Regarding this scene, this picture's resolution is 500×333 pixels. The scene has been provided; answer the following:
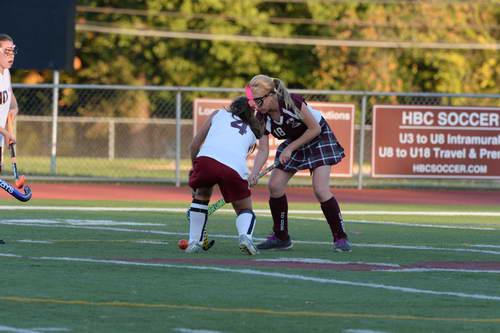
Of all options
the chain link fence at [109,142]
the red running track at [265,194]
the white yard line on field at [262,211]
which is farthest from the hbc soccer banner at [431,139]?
the white yard line on field at [262,211]

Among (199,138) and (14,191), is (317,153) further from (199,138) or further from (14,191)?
(14,191)

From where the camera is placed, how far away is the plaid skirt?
35.2ft

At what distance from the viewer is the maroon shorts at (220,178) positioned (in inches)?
396

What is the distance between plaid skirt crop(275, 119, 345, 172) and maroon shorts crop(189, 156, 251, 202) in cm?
71

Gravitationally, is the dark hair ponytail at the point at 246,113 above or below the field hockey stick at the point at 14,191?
above

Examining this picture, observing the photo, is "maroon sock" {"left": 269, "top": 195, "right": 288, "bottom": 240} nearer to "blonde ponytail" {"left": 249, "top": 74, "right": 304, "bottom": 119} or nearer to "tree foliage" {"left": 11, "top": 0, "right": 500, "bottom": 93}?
"blonde ponytail" {"left": 249, "top": 74, "right": 304, "bottom": 119}

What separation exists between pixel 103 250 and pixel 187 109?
1225 inches

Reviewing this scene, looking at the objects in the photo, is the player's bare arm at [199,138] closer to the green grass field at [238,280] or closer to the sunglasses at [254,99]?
the sunglasses at [254,99]

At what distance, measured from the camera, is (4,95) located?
10.6 m

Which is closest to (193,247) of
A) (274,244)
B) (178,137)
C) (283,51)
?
(274,244)

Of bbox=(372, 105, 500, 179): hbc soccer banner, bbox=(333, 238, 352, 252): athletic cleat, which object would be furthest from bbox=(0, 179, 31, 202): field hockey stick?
bbox=(372, 105, 500, 179): hbc soccer banner

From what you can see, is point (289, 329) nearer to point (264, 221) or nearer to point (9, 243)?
point (9, 243)

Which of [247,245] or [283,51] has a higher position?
[283,51]

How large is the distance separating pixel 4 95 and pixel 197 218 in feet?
6.73
